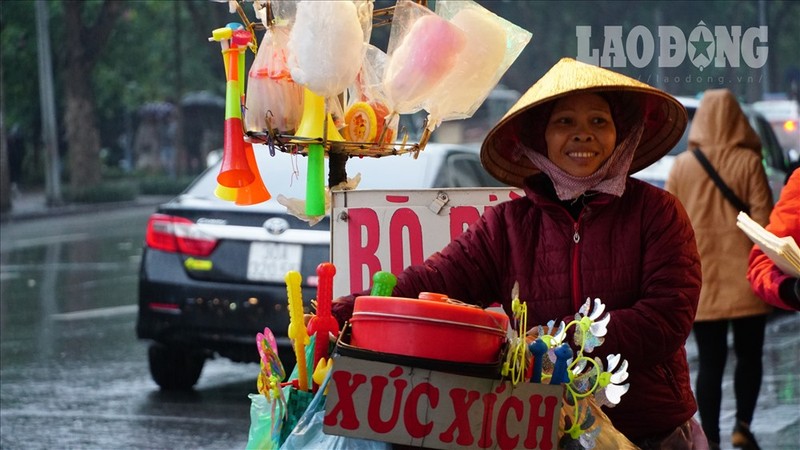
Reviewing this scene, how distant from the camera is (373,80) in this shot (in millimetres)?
3734

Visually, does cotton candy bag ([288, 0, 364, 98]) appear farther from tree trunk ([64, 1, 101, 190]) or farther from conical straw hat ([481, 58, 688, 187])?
tree trunk ([64, 1, 101, 190])

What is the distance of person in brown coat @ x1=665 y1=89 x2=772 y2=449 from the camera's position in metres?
7.21

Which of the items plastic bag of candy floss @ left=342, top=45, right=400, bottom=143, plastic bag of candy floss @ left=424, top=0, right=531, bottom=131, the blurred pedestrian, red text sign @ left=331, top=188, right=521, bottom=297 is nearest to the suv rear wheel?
red text sign @ left=331, top=188, right=521, bottom=297

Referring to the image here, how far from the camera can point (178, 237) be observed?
8.61m

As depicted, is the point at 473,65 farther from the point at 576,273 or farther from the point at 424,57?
the point at 576,273

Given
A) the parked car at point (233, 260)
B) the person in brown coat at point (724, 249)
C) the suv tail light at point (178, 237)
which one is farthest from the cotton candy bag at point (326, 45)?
the suv tail light at point (178, 237)

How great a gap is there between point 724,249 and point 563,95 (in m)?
4.28

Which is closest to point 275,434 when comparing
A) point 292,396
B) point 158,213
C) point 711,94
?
point 292,396

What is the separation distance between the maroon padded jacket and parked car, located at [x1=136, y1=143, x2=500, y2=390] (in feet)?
15.0

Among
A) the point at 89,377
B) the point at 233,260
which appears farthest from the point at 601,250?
the point at 89,377

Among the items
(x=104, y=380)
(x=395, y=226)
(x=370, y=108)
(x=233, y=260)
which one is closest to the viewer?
(x=370, y=108)

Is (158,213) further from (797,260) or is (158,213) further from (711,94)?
(797,260)

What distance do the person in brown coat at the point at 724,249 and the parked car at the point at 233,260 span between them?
1.85 meters

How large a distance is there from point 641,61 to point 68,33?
11.5m
